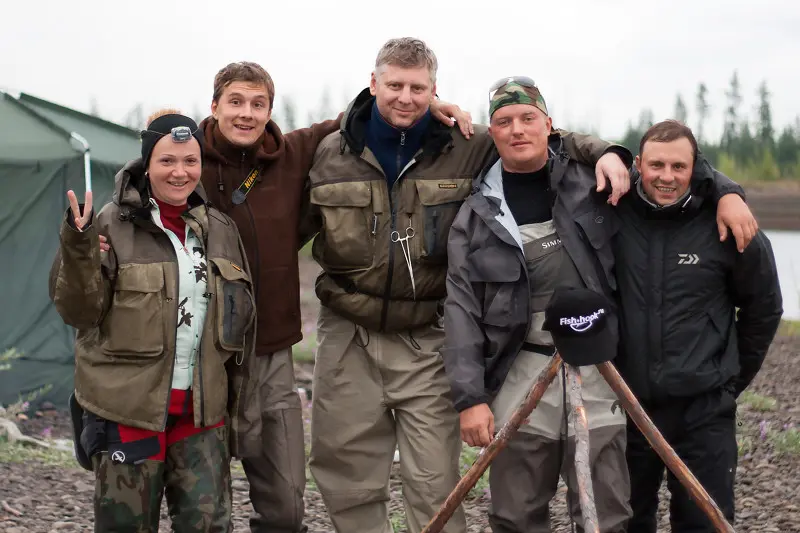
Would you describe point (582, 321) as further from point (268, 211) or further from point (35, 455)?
point (35, 455)

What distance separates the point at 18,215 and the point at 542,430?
7110mm

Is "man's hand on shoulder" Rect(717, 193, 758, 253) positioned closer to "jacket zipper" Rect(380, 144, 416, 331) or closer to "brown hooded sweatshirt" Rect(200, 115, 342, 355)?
"jacket zipper" Rect(380, 144, 416, 331)

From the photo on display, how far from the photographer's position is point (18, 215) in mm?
9656

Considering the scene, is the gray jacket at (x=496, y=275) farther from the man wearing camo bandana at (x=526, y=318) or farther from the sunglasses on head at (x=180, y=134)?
the sunglasses on head at (x=180, y=134)

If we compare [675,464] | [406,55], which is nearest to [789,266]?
[406,55]

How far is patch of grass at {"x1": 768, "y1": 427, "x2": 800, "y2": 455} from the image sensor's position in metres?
6.92

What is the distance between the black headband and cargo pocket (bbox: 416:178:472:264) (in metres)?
1.13

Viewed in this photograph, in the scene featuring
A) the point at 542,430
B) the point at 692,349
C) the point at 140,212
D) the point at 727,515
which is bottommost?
the point at 727,515

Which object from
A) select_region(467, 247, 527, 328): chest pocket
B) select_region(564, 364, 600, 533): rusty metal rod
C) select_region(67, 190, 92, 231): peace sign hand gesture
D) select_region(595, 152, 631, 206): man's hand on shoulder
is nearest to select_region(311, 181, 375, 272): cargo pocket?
select_region(467, 247, 527, 328): chest pocket

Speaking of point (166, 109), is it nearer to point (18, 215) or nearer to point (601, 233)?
point (601, 233)

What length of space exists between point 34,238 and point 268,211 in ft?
19.3

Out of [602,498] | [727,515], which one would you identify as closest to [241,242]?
[602,498]

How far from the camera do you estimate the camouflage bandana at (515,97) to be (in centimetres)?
432

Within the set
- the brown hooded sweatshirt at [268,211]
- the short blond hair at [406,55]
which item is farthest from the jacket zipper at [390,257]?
the brown hooded sweatshirt at [268,211]
